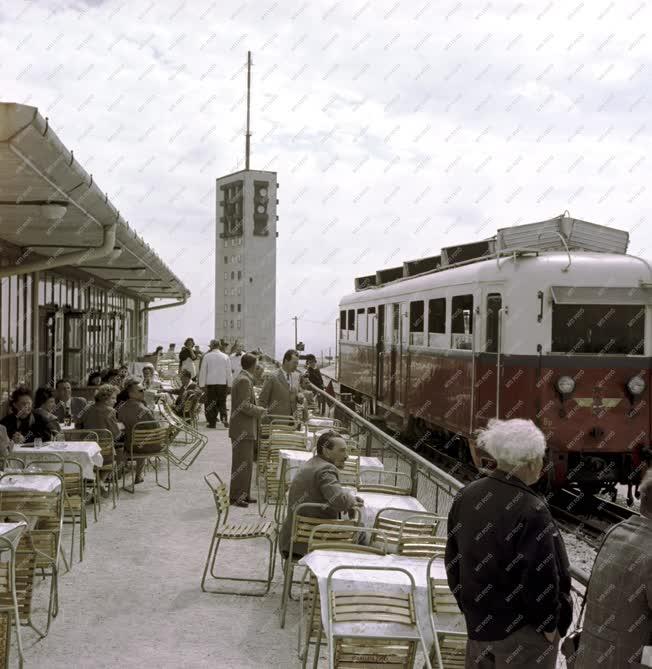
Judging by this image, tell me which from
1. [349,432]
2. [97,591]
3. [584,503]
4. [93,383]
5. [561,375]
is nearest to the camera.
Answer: [97,591]

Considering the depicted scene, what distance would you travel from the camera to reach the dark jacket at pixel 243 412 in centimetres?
1016

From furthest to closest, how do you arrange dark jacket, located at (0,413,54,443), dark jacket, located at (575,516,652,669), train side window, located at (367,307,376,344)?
1. train side window, located at (367,307,376,344)
2. dark jacket, located at (0,413,54,443)
3. dark jacket, located at (575,516,652,669)

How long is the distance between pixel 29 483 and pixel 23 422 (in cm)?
285

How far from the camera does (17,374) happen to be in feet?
44.7

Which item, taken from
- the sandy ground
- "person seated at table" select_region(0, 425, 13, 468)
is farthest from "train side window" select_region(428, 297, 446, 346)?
"person seated at table" select_region(0, 425, 13, 468)

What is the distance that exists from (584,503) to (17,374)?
838cm

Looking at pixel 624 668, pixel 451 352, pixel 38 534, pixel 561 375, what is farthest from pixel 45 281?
pixel 624 668

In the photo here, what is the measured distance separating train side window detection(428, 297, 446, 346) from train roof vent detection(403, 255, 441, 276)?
1145 mm

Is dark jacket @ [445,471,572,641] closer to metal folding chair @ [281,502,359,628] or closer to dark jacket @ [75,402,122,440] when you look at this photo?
metal folding chair @ [281,502,359,628]

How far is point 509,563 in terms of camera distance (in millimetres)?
3660

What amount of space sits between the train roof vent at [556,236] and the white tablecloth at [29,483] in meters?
7.91

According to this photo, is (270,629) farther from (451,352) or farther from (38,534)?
(451,352)

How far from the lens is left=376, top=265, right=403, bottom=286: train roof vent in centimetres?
1930

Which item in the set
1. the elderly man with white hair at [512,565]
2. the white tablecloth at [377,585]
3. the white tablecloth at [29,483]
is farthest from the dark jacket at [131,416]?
the elderly man with white hair at [512,565]
